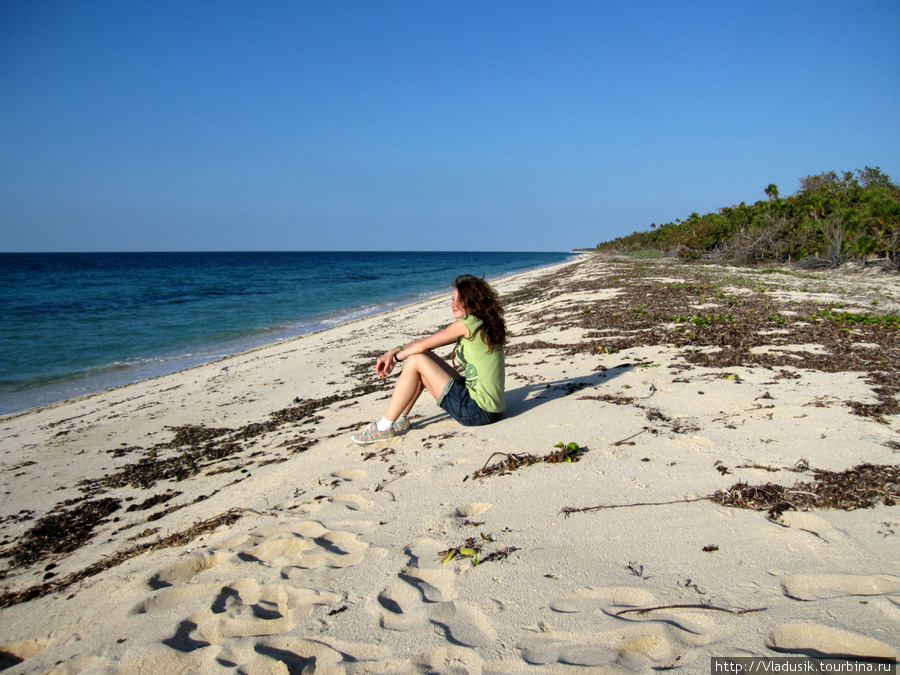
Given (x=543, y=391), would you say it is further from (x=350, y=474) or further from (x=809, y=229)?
(x=809, y=229)

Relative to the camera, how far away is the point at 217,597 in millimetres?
2404

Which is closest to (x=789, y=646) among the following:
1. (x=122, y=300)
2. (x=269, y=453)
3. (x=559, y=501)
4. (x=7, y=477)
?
(x=559, y=501)

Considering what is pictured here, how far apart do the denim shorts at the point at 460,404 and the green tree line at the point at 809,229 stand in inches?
718

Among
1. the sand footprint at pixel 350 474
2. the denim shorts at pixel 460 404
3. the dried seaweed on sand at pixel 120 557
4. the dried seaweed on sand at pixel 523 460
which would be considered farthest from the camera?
the denim shorts at pixel 460 404

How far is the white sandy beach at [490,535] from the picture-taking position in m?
1.92

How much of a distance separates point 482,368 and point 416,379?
0.58 metres

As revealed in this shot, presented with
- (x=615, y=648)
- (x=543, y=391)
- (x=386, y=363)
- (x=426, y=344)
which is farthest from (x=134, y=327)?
(x=615, y=648)

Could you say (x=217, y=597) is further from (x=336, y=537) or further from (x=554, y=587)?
(x=554, y=587)

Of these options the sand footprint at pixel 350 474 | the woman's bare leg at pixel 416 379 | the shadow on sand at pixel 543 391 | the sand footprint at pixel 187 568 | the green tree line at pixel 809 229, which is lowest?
the sand footprint at pixel 187 568

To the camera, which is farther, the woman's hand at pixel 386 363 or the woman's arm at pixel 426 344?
the woman's hand at pixel 386 363

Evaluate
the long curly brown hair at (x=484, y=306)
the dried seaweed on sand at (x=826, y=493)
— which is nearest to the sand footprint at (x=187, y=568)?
the long curly brown hair at (x=484, y=306)

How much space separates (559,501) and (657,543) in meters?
0.63

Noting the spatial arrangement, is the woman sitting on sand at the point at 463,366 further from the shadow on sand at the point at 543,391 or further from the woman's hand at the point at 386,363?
the shadow on sand at the point at 543,391

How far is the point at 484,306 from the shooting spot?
4105 millimetres
